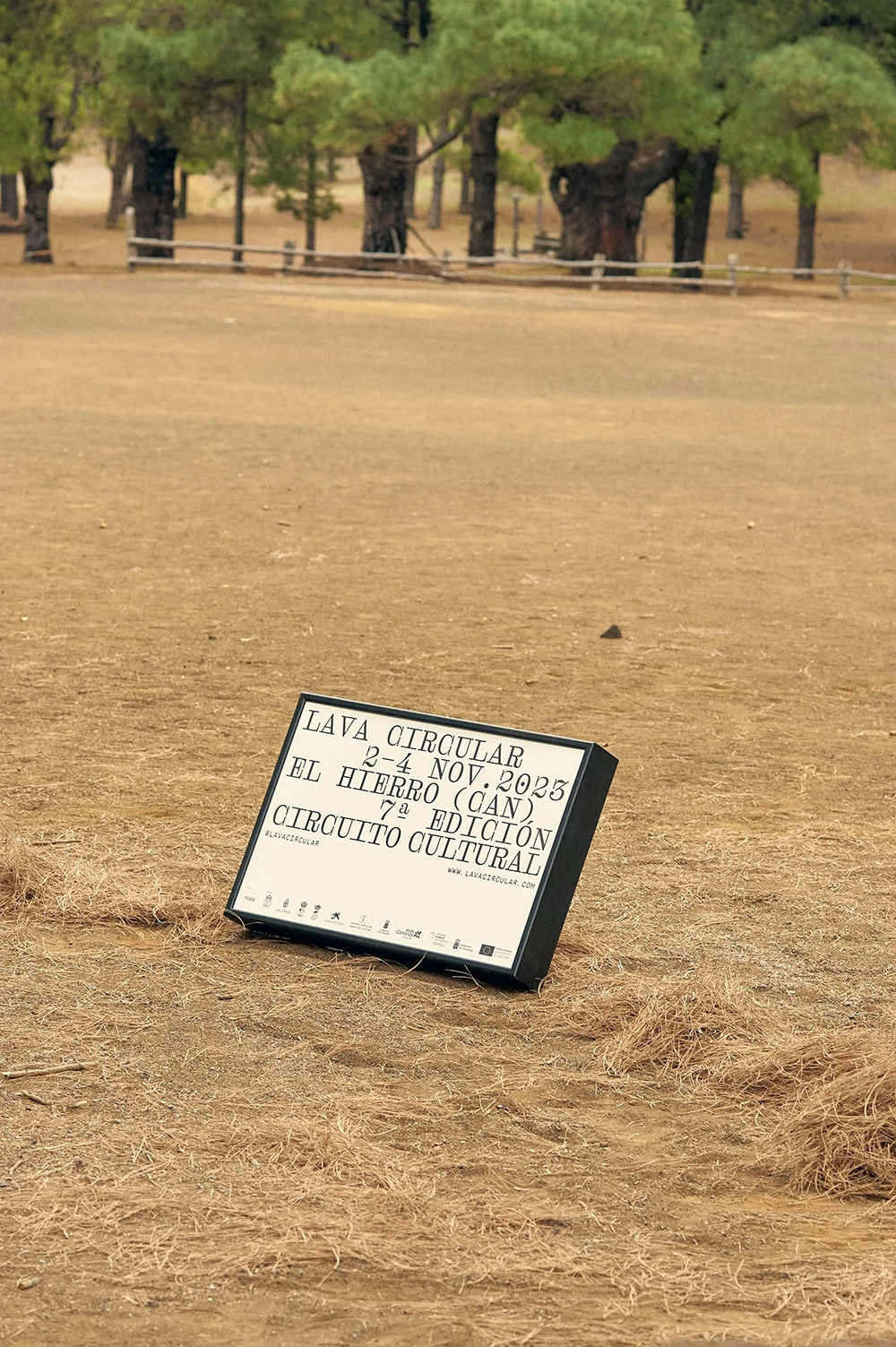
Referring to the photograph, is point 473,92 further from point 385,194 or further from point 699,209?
point 699,209

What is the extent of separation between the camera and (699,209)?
4169cm

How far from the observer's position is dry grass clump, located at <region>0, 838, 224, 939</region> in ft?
15.3

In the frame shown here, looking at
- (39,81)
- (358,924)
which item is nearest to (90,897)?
(358,924)

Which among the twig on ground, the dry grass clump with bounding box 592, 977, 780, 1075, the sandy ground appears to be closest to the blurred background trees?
the sandy ground

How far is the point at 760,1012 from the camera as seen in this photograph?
4.09 metres

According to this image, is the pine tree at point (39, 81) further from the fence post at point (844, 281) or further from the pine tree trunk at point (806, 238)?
the pine tree trunk at point (806, 238)

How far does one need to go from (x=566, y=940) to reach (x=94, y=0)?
40014 millimetres

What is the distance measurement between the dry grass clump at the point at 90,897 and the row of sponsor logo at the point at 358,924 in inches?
7.6

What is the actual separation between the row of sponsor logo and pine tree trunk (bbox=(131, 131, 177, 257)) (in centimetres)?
3884

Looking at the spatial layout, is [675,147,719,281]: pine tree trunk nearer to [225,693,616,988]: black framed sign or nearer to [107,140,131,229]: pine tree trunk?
[107,140,131,229]: pine tree trunk

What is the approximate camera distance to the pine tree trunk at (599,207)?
39781 millimetres

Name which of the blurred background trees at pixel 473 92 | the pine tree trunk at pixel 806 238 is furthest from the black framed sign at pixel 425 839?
the pine tree trunk at pixel 806 238

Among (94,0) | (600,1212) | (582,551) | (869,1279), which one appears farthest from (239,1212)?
(94,0)

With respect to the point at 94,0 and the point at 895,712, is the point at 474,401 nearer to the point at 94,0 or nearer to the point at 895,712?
the point at 895,712
